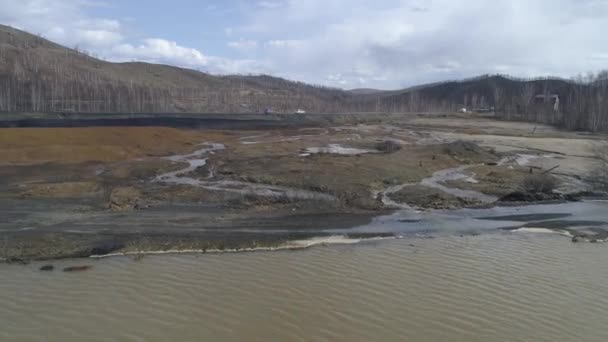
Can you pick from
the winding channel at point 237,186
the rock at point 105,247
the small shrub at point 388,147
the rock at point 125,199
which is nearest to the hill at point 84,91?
the small shrub at point 388,147

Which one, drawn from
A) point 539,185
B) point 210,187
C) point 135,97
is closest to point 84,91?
point 135,97

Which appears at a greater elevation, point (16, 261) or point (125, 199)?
point (125, 199)

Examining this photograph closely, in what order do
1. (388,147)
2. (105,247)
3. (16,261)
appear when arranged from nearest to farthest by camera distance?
1. (16,261)
2. (105,247)
3. (388,147)

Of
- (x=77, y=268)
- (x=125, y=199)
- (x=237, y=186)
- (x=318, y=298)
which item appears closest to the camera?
(x=318, y=298)

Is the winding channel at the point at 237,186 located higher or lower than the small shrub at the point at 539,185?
lower

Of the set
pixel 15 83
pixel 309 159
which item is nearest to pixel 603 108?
pixel 309 159

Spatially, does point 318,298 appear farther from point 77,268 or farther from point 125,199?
point 125,199

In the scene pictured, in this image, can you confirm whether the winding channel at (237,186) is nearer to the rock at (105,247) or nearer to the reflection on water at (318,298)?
the reflection on water at (318,298)
